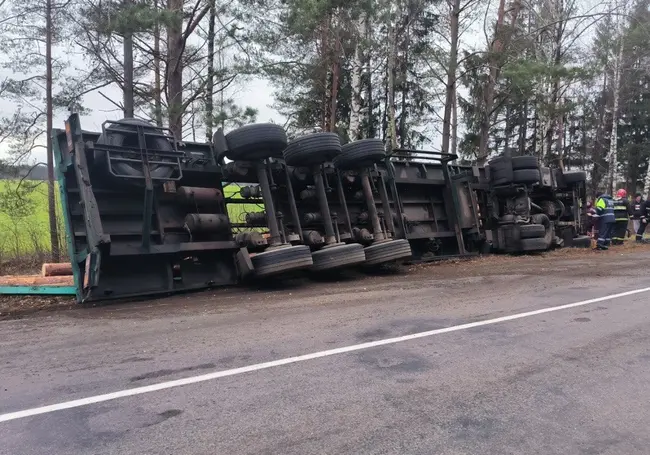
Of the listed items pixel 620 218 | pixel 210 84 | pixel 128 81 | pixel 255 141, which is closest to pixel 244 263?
pixel 255 141

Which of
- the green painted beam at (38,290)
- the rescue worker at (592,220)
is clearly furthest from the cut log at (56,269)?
the rescue worker at (592,220)

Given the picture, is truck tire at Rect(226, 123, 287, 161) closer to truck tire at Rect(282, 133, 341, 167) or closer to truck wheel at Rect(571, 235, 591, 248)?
truck tire at Rect(282, 133, 341, 167)

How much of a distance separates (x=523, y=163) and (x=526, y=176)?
347 mm

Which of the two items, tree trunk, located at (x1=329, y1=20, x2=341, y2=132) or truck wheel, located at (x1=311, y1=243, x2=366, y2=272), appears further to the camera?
tree trunk, located at (x1=329, y1=20, x2=341, y2=132)

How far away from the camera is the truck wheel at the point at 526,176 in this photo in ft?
36.3

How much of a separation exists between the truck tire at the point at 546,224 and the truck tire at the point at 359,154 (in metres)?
5.12

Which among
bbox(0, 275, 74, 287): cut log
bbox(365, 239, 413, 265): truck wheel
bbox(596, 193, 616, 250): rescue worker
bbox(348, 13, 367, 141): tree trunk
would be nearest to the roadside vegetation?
bbox(0, 275, 74, 287): cut log

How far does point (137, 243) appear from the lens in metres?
6.44

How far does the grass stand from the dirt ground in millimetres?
6666

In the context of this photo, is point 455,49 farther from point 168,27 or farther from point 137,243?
point 137,243

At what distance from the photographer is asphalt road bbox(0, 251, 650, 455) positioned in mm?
2506

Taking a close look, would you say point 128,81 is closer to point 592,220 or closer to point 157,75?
point 157,75

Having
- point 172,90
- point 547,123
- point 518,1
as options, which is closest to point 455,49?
point 518,1

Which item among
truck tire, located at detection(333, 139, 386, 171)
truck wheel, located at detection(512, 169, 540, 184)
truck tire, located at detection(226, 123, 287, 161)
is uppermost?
truck tire, located at detection(226, 123, 287, 161)
